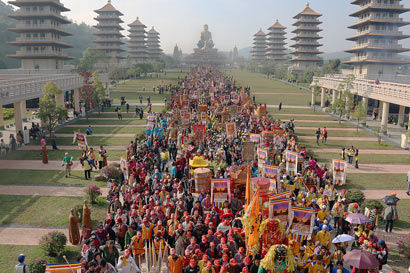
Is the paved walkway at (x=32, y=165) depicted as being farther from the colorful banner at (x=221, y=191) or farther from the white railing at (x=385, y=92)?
the white railing at (x=385, y=92)

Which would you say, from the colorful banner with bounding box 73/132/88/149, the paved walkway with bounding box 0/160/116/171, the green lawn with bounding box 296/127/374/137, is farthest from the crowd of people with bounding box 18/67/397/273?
the green lawn with bounding box 296/127/374/137

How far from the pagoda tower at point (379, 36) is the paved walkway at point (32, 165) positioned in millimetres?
46164

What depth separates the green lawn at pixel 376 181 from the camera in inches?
751

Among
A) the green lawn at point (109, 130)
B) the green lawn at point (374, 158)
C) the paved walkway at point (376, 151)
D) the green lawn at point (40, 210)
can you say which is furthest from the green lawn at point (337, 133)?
the green lawn at point (40, 210)

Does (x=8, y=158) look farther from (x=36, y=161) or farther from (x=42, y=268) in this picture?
(x=42, y=268)

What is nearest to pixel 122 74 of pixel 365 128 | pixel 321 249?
pixel 365 128

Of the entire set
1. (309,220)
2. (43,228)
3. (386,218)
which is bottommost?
(43,228)

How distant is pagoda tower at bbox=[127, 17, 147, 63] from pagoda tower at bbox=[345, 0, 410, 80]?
8127 centimetres

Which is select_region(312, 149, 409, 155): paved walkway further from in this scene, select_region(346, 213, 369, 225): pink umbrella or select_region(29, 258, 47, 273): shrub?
select_region(29, 258, 47, 273): shrub

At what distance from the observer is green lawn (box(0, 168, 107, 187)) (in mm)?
19000

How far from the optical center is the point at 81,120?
3925cm

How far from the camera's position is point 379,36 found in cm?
5725

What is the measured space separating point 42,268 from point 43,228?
4.02 metres

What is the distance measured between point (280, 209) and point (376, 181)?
40.3 ft
